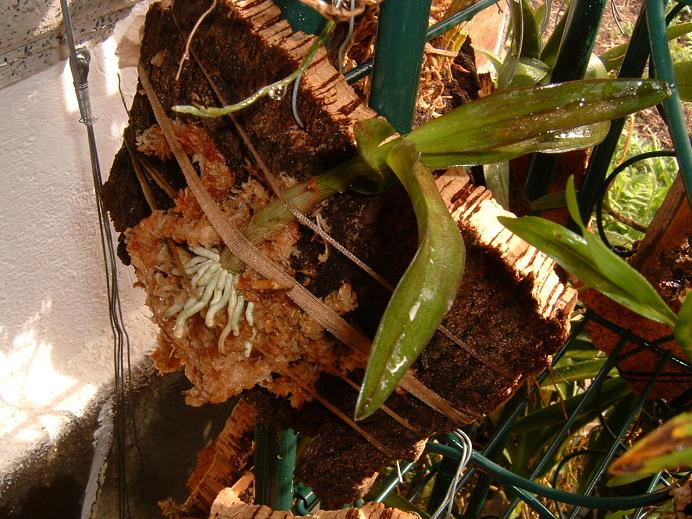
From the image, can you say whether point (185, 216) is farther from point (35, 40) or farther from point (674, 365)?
point (674, 365)

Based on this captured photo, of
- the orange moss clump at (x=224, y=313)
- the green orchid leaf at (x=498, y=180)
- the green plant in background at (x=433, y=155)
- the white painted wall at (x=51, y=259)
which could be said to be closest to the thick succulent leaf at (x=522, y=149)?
the green plant in background at (x=433, y=155)

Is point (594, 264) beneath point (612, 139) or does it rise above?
above

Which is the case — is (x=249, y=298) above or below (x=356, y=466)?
above

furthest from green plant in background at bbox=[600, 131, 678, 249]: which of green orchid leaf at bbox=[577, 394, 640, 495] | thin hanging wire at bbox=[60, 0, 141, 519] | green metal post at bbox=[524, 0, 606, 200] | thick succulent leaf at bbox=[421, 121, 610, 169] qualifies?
thick succulent leaf at bbox=[421, 121, 610, 169]

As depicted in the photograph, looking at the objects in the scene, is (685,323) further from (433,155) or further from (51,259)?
(51,259)

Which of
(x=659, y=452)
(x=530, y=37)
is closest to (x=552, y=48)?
(x=530, y=37)

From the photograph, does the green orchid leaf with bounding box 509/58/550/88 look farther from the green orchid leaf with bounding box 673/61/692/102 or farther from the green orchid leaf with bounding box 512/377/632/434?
the green orchid leaf with bounding box 512/377/632/434

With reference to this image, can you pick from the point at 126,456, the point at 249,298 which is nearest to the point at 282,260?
the point at 249,298
